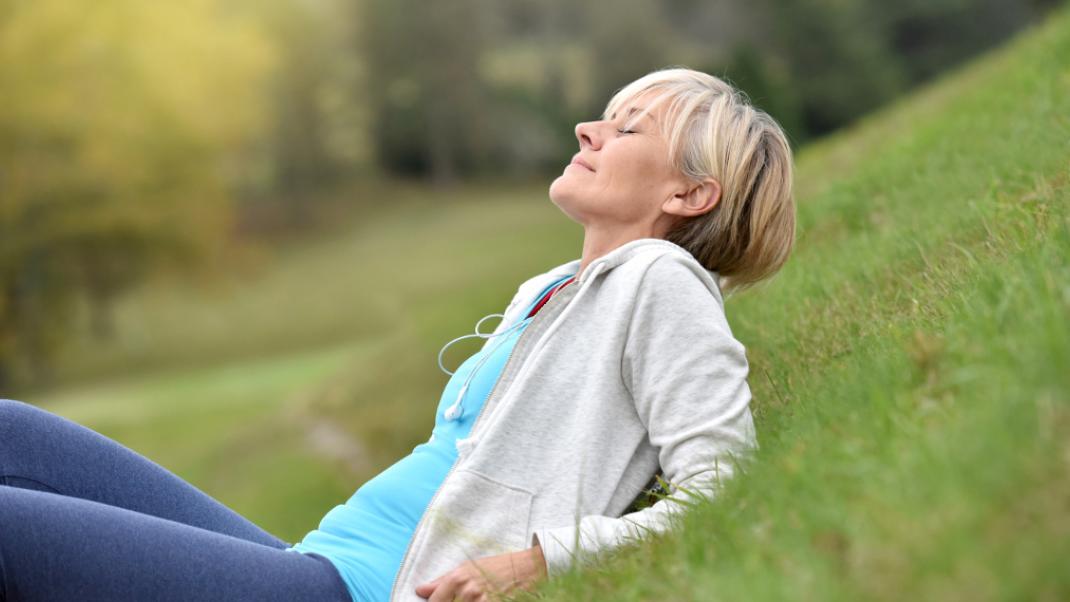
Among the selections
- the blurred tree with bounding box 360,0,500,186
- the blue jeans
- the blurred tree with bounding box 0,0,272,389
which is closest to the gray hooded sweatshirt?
the blue jeans

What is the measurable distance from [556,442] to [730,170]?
0.83 m

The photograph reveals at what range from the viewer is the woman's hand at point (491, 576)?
219 centimetres

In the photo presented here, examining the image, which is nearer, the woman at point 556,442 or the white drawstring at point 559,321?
the woman at point 556,442

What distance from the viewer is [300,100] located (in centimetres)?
3972

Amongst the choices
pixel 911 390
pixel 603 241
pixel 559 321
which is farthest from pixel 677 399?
pixel 603 241

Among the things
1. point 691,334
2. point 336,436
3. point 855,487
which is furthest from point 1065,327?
point 336,436

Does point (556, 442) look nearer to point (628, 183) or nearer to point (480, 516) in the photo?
point (480, 516)

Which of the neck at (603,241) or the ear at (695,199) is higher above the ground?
the ear at (695,199)

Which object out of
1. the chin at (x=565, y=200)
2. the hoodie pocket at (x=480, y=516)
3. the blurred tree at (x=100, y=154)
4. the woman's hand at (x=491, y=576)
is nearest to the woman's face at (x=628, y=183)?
the chin at (x=565, y=200)

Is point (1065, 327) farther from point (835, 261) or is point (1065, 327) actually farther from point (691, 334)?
point (835, 261)

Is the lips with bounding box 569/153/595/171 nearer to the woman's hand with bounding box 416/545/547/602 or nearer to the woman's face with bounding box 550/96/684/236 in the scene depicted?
the woman's face with bounding box 550/96/684/236

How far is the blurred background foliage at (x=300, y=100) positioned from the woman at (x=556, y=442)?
80.3 ft

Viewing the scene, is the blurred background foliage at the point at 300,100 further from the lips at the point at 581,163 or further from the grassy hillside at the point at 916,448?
the grassy hillside at the point at 916,448

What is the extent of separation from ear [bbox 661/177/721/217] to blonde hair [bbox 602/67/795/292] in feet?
0.06
